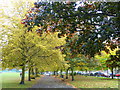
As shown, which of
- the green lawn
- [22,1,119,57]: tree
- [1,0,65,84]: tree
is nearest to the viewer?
[22,1,119,57]: tree

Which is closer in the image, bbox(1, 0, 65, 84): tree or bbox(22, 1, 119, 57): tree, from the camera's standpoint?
bbox(22, 1, 119, 57): tree

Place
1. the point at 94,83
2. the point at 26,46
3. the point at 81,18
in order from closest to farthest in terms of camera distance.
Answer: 1. the point at 81,18
2. the point at 26,46
3. the point at 94,83

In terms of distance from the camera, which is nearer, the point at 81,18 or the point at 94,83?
the point at 81,18

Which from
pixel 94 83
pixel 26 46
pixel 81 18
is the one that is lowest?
pixel 94 83

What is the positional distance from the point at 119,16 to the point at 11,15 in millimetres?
12389

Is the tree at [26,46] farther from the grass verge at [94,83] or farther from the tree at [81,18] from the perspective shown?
the tree at [81,18]

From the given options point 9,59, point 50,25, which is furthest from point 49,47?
point 50,25

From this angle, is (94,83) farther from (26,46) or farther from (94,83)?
(26,46)

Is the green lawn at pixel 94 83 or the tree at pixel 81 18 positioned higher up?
the tree at pixel 81 18

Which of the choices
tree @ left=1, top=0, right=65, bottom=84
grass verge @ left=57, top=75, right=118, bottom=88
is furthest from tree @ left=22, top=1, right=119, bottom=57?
grass verge @ left=57, top=75, right=118, bottom=88

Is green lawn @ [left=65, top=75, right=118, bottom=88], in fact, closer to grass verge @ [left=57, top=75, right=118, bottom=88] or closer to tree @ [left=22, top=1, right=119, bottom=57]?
grass verge @ [left=57, top=75, right=118, bottom=88]

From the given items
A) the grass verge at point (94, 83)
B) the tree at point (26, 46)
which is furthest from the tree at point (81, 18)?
the grass verge at point (94, 83)

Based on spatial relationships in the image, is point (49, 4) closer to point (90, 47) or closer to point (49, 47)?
point (90, 47)

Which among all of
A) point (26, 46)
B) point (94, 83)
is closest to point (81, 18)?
point (26, 46)
